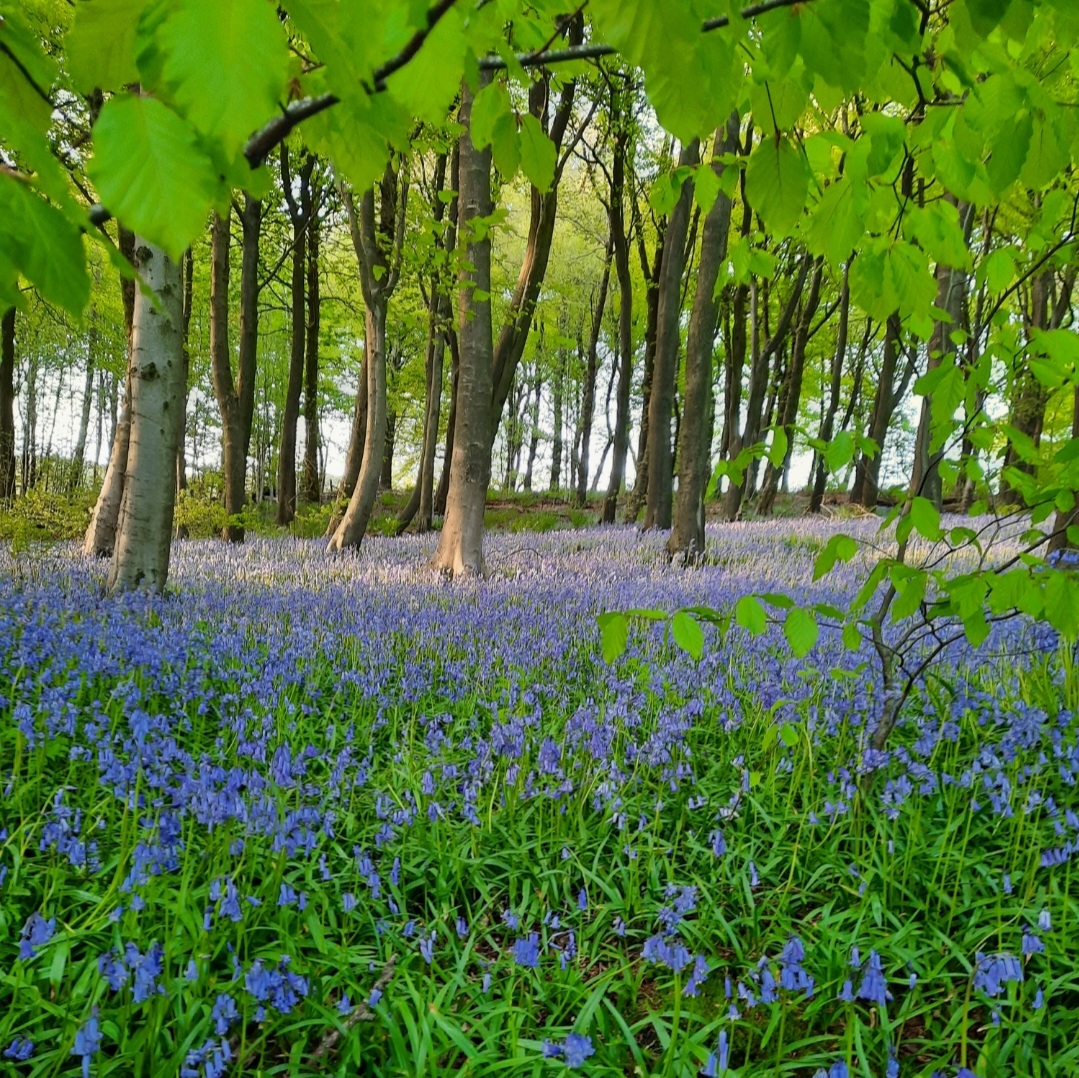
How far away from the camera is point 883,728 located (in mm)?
2977

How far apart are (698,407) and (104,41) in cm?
895

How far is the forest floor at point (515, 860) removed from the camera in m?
1.82

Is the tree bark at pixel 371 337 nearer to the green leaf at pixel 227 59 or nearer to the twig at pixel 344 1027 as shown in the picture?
the twig at pixel 344 1027

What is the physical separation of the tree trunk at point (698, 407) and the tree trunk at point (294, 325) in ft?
26.6

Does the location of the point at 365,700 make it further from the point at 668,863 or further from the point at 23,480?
the point at 23,480

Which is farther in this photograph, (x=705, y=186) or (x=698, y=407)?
(x=698, y=407)

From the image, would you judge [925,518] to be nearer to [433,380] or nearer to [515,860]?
[515,860]

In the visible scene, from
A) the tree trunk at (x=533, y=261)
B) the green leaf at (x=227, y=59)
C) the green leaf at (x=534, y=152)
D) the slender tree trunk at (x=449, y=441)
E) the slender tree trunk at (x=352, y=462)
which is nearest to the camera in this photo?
the green leaf at (x=227, y=59)

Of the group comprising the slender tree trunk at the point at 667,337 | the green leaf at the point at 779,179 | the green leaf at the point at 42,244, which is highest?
the slender tree trunk at the point at 667,337

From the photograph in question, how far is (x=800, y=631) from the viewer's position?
6.53ft

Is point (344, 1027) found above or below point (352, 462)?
below

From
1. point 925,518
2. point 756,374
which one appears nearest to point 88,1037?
point 925,518

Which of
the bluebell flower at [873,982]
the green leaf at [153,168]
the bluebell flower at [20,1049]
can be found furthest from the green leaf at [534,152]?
the bluebell flower at [20,1049]

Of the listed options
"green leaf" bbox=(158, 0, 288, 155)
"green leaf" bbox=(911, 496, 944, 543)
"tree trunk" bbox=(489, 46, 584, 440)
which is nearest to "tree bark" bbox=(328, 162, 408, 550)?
"tree trunk" bbox=(489, 46, 584, 440)
